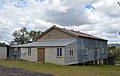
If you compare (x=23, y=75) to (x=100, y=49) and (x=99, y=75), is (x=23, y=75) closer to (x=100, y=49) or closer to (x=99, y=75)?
(x=99, y=75)

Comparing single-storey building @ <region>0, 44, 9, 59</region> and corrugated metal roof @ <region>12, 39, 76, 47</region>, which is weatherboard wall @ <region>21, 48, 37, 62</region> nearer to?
corrugated metal roof @ <region>12, 39, 76, 47</region>

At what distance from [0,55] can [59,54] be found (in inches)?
653

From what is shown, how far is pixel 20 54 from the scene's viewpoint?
44.2 meters

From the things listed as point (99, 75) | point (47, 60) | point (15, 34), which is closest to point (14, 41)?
point (15, 34)

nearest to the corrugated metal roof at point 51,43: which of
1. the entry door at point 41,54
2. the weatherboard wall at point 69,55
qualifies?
the weatherboard wall at point 69,55

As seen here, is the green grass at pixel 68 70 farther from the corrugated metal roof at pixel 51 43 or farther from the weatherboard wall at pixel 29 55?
the weatherboard wall at pixel 29 55

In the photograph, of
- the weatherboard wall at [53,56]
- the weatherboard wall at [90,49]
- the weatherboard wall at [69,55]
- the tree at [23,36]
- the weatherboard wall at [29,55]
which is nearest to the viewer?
the weatherboard wall at [53,56]

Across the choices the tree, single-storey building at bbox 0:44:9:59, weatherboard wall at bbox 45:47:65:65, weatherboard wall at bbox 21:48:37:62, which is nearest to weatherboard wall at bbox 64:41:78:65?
weatherboard wall at bbox 45:47:65:65

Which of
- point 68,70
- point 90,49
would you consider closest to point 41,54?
point 90,49

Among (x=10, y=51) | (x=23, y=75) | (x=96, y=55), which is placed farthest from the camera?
(x=96, y=55)

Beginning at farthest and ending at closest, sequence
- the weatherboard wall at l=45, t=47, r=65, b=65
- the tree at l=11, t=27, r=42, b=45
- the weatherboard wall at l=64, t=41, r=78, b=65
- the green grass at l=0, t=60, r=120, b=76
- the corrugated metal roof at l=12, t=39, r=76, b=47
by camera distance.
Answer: the tree at l=11, t=27, r=42, b=45 → the corrugated metal roof at l=12, t=39, r=76, b=47 → the weatherboard wall at l=64, t=41, r=78, b=65 → the weatherboard wall at l=45, t=47, r=65, b=65 → the green grass at l=0, t=60, r=120, b=76

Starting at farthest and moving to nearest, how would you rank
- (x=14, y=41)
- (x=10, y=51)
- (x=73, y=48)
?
1. (x=14, y=41)
2. (x=10, y=51)
3. (x=73, y=48)

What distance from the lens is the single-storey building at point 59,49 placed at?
38.9 m

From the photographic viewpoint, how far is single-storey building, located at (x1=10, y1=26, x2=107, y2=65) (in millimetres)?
38875
